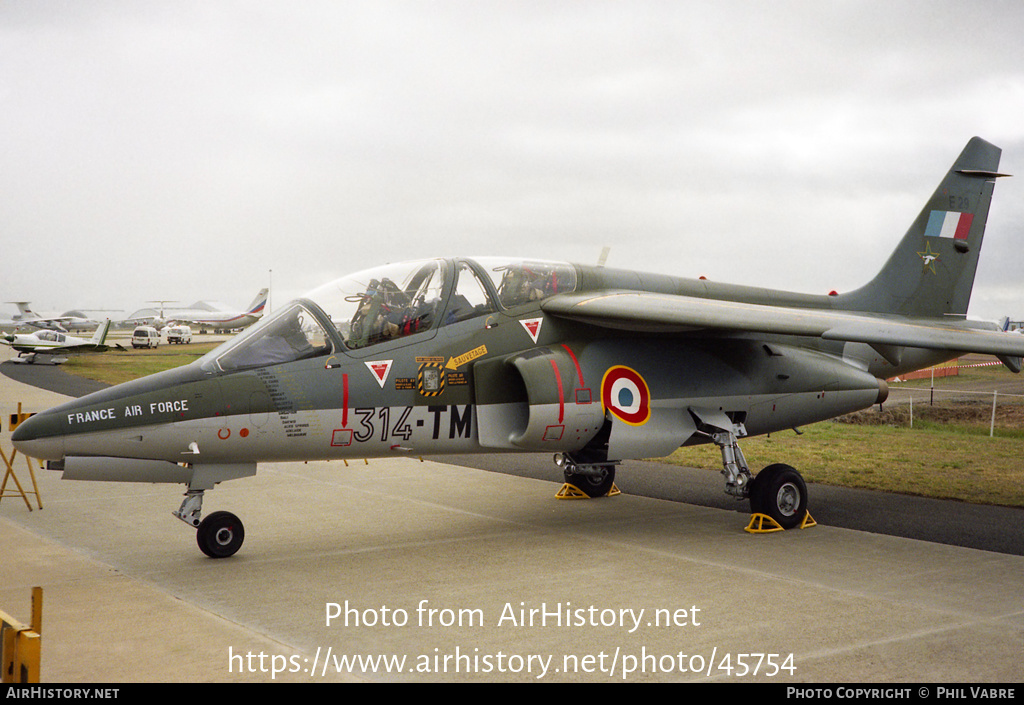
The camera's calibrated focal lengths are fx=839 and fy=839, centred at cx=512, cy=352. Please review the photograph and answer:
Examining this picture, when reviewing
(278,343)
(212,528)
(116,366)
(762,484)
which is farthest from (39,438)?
(116,366)

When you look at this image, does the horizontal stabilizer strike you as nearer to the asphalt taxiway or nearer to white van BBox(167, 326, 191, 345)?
the asphalt taxiway

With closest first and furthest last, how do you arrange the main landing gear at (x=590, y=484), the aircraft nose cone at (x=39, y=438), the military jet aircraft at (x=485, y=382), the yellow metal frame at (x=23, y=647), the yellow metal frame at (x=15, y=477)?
the yellow metal frame at (x=23, y=647) < the aircraft nose cone at (x=39, y=438) < the military jet aircraft at (x=485, y=382) < the yellow metal frame at (x=15, y=477) < the main landing gear at (x=590, y=484)

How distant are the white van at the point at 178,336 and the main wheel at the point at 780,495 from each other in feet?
224

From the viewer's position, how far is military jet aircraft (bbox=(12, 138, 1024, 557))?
7312mm

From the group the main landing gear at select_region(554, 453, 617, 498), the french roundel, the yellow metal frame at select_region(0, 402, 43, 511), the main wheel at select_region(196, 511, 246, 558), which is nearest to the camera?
the main wheel at select_region(196, 511, 246, 558)

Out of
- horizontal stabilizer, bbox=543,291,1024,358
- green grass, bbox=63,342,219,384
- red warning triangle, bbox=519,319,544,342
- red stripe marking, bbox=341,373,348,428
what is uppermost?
horizontal stabilizer, bbox=543,291,1024,358

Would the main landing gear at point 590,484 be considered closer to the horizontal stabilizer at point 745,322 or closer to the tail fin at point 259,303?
the horizontal stabilizer at point 745,322

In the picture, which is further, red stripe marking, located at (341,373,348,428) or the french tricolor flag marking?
the french tricolor flag marking

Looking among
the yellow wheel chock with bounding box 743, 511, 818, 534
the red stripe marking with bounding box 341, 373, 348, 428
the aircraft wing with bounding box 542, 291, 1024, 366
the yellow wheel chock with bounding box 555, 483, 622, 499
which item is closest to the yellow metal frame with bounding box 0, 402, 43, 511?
the red stripe marking with bounding box 341, 373, 348, 428

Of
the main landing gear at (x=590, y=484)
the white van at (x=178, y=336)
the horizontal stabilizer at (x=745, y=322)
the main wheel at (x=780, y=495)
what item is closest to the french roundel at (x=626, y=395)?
the horizontal stabilizer at (x=745, y=322)

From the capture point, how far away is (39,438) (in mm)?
6879

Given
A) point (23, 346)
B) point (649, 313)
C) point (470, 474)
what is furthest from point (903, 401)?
point (23, 346)

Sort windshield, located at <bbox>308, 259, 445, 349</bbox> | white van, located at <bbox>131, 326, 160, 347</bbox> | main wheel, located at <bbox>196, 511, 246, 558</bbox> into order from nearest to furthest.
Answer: main wheel, located at <bbox>196, 511, 246, 558</bbox>, windshield, located at <bbox>308, 259, 445, 349</bbox>, white van, located at <bbox>131, 326, 160, 347</bbox>

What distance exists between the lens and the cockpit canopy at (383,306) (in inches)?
303
